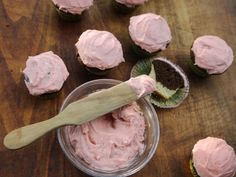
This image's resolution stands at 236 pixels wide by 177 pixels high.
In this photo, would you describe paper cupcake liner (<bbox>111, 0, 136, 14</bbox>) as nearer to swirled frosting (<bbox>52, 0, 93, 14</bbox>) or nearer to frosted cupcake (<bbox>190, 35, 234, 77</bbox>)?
swirled frosting (<bbox>52, 0, 93, 14</bbox>)

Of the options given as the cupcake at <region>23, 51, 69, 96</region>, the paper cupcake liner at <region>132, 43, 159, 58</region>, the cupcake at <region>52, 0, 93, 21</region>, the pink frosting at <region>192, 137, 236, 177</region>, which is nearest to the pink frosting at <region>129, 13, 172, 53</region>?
the paper cupcake liner at <region>132, 43, 159, 58</region>

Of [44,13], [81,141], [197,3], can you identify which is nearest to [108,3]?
[44,13]

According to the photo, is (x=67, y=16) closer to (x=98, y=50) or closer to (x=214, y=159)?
(x=98, y=50)

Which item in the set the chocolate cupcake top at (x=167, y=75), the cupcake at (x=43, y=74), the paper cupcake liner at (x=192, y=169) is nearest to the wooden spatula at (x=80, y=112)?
the cupcake at (x=43, y=74)

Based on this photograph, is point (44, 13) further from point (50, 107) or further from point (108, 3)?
point (50, 107)

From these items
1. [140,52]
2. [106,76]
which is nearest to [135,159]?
[106,76]

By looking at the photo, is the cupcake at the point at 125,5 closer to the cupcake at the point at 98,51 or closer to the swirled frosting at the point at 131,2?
the swirled frosting at the point at 131,2

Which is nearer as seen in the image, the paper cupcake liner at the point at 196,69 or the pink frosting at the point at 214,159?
the pink frosting at the point at 214,159
